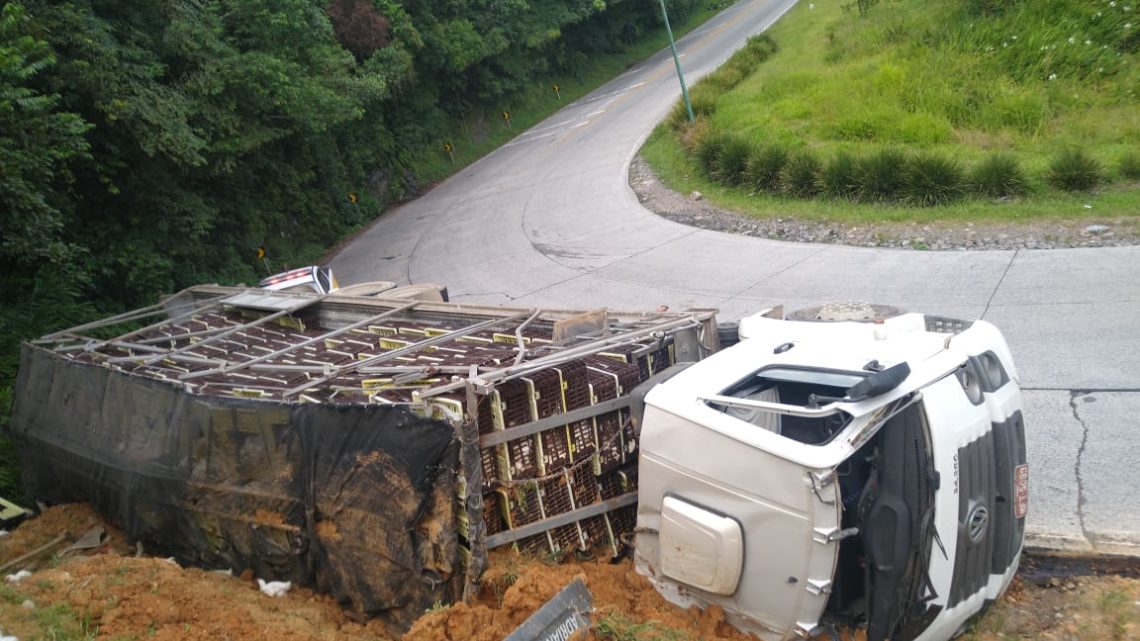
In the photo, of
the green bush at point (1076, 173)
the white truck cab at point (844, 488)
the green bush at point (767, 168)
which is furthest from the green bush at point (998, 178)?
the white truck cab at point (844, 488)

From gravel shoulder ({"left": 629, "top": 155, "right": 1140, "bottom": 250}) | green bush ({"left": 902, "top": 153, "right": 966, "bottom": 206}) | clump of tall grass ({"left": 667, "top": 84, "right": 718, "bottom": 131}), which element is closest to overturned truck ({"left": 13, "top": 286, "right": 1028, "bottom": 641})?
gravel shoulder ({"left": 629, "top": 155, "right": 1140, "bottom": 250})

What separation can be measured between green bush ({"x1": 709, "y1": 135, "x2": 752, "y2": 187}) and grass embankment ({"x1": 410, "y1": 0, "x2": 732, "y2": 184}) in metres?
13.8

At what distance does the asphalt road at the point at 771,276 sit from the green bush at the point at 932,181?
2.45 m

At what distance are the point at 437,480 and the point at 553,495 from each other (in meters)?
0.86

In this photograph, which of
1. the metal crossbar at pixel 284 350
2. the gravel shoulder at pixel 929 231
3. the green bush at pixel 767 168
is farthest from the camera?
the green bush at pixel 767 168

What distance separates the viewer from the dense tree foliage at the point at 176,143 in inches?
487

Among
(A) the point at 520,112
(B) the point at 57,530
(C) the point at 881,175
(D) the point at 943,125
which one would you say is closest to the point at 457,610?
(B) the point at 57,530

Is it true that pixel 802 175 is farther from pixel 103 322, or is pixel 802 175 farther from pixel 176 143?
pixel 103 322

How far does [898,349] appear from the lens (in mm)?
4891

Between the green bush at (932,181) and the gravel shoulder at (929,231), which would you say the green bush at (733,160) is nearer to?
the gravel shoulder at (929,231)

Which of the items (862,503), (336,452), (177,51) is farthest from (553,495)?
(177,51)

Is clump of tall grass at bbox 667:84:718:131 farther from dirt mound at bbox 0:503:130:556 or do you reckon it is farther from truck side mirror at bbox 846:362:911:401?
truck side mirror at bbox 846:362:911:401

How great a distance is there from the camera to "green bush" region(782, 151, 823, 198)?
706 inches

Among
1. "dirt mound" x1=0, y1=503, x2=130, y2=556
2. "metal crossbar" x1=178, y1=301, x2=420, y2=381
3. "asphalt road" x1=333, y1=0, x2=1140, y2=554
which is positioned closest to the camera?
"asphalt road" x1=333, y1=0, x2=1140, y2=554
